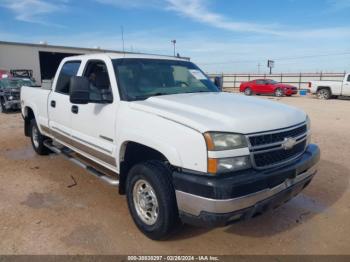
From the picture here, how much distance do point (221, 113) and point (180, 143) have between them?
0.51m

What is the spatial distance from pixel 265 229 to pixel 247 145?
139cm

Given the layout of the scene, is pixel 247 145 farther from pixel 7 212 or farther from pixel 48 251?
pixel 7 212

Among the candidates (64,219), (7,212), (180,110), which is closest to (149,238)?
(64,219)

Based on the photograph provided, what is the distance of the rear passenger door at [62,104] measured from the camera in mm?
4562

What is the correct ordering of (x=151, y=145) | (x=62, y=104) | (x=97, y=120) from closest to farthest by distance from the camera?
(x=151, y=145) < (x=97, y=120) < (x=62, y=104)

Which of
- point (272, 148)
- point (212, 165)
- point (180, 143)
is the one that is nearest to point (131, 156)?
point (180, 143)

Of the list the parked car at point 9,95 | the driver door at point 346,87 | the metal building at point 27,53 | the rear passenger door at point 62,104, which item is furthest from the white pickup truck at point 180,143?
the metal building at point 27,53

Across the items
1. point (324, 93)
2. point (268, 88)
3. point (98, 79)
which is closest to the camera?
point (98, 79)

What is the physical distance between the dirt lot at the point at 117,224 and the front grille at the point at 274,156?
955 mm

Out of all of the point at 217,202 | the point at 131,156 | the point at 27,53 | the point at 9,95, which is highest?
the point at 27,53

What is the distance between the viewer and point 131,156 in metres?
3.48

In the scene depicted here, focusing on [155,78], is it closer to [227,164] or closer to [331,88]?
[227,164]

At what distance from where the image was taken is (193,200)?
2625 millimetres

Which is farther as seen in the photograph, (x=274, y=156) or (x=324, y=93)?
(x=324, y=93)
